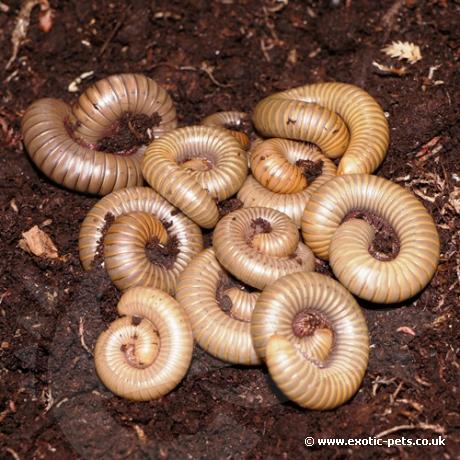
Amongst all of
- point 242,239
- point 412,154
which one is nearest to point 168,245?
point 242,239

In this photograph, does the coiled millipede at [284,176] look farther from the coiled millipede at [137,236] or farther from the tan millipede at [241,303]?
the tan millipede at [241,303]

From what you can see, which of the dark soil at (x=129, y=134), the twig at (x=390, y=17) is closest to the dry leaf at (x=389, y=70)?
the twig at (x=390, y=17)

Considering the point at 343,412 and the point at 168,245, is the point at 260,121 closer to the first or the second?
the point at 168,245

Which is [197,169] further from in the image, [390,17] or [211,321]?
[390,17]

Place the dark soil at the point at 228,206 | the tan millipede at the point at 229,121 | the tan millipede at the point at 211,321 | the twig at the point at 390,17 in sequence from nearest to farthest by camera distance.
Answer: the tan millipede at the point at 211,321 → the dark soil at the point at 228,206 → the tan millipede at the point at 229,121 → the twig at the point at 390,17

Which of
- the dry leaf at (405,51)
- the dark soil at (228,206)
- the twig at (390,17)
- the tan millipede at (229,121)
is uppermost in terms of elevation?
the twig at (390,17)
